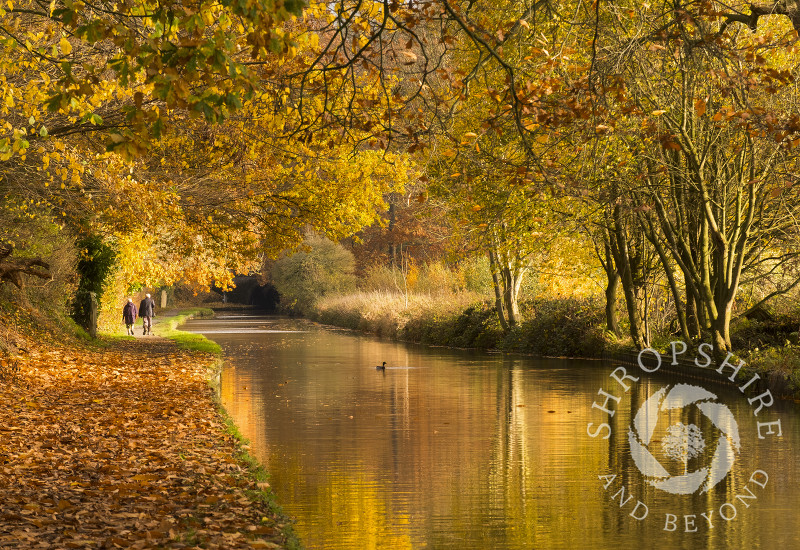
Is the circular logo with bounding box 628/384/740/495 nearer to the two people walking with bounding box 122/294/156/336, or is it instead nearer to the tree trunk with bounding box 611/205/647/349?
the tree trunk with bounding box 611/205/647/349

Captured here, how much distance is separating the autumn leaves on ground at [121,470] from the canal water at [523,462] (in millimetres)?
577

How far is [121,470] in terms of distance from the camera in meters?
9.73

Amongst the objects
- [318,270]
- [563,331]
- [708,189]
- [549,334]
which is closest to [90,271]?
[549,334]

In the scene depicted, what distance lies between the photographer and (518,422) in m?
14.9

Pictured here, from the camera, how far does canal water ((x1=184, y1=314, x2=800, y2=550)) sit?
8.12 metres

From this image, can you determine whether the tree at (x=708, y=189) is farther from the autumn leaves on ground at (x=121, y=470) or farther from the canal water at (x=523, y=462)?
the autumn leaves on ground at (x=121, y=470)

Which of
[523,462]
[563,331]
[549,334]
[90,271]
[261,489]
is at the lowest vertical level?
[523,462]

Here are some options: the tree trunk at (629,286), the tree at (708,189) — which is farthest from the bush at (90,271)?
the tree at (708,189)

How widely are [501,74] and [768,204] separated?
23.0ft

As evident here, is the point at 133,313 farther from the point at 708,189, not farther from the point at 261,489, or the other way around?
the point at 261,489

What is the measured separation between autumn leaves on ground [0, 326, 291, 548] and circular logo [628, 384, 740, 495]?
13.4ft

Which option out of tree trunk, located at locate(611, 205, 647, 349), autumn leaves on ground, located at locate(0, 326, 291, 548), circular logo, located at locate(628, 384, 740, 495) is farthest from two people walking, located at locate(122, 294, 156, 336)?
circular logo, located at locate(628, 384, 740, 495)

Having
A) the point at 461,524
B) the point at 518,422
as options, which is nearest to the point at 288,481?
the point at 461,524

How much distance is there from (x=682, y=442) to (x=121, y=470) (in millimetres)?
6744
